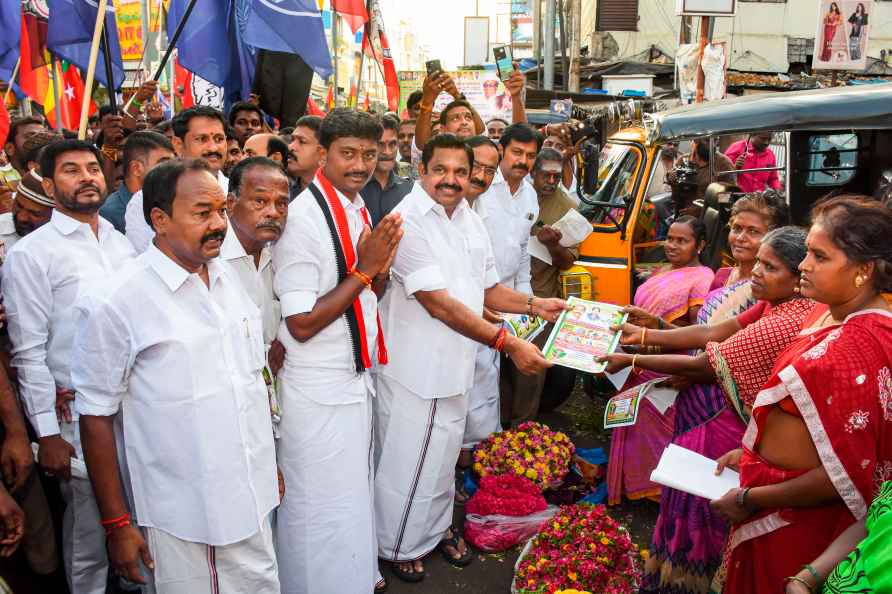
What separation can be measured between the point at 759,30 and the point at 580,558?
2545 cm

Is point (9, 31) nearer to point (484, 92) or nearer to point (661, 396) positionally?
point (661, 396)

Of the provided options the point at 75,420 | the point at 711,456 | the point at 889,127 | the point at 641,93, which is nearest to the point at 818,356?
the point at 711,456

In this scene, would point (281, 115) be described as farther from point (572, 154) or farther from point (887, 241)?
point (887, 241)

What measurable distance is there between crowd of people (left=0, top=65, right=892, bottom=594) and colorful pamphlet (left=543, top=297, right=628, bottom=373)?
12 centimetres

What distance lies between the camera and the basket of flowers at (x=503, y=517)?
3822 millimetres

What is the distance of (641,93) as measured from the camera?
19.5 metres

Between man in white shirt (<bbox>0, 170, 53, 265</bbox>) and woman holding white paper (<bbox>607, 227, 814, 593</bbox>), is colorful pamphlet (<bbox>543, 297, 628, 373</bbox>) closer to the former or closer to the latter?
woman holding white paper (<bbox>607, 227, 814, 593</bbox>)

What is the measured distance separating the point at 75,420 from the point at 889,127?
5.76m

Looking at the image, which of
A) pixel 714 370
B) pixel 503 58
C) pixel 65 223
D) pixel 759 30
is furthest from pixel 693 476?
pixel 759 30

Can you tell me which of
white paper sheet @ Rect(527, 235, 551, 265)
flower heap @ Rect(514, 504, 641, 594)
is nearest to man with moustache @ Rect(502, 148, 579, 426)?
white paper sheet @ Rect(527, 235, 551, 265)

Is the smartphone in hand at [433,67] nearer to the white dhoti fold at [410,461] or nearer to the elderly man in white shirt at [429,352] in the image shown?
the elderly man in white shirt at [429,352]

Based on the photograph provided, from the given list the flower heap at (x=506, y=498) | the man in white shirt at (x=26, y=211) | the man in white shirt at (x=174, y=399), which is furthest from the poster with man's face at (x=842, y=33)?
the man in white shirt at (x=174, y=399)

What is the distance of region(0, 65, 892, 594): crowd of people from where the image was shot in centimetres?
210

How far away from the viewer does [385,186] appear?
201 inches
